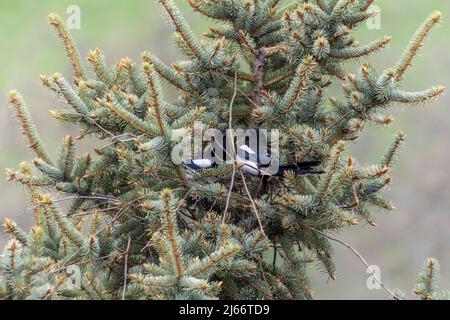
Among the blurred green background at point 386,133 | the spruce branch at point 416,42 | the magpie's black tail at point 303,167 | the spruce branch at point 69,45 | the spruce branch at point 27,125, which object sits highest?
the blurred green background at point 386,133

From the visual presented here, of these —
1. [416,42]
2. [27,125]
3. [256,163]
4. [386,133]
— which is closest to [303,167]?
[256,163]

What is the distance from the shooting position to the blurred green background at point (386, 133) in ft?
17.0

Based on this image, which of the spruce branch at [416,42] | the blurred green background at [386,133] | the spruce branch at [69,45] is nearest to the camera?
the spruce branch at [416,42]

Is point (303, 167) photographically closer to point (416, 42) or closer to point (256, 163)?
point (256, 163)

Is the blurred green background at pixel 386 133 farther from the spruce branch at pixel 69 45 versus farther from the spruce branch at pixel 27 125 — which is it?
the spruce branch at pixel 27 125

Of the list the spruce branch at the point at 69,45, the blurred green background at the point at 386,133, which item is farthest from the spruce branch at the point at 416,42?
the blurred green background at the point at 386,133

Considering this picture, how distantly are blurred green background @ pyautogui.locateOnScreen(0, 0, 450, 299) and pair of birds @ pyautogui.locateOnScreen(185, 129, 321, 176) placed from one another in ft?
8.19

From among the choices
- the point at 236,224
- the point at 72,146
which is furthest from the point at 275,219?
the point at 72,146

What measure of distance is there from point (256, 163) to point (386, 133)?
11.9 ft

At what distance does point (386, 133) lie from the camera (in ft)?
18.9

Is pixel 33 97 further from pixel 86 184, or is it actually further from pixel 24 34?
pixel 86 184

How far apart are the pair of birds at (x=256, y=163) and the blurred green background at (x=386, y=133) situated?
8.19ft

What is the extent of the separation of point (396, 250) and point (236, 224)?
3.36 metres

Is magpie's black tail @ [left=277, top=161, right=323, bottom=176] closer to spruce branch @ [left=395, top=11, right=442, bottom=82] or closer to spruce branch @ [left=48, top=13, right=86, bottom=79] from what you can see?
spruce branch @ [left=395, top=11, right=442, bottom=82]
